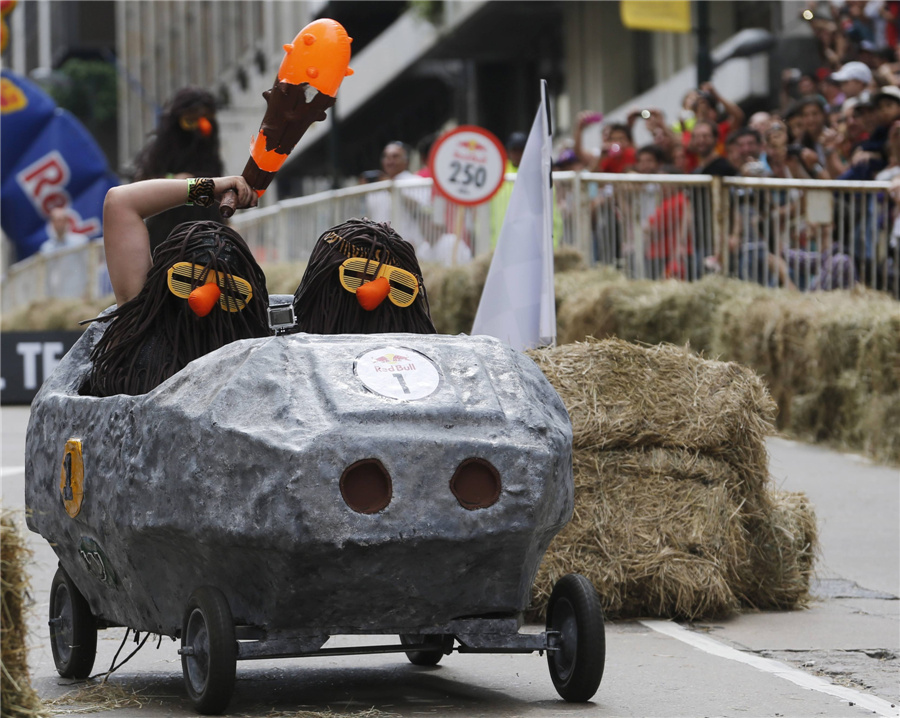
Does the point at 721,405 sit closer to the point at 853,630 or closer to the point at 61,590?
the point at 853,630

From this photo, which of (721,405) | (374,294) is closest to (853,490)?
(721,405)

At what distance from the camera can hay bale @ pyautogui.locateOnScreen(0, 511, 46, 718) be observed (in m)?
4.16

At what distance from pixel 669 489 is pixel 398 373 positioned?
8.38 ft

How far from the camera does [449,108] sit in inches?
1575

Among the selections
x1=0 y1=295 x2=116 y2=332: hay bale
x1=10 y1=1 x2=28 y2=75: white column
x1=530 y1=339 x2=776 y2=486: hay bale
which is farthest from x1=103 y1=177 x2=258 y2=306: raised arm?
x1=10 y1=1 x2=28 y2=75: white column

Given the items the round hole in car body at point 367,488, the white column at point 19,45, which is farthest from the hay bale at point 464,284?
the white column at point 19,45

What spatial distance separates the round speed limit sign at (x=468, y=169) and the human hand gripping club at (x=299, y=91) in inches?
366

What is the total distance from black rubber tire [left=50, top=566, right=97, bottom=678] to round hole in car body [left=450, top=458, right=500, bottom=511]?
67.6 inches

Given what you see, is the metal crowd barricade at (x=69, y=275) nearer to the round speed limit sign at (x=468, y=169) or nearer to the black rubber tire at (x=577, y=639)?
the round speed limit sign at (x=468, y=169)

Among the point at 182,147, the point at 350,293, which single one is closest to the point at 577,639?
the point at 350,293

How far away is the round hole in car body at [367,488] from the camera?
454 cm

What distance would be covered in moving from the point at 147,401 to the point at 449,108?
117ft

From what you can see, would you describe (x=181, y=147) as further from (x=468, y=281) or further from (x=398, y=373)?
(x=468, y=281)

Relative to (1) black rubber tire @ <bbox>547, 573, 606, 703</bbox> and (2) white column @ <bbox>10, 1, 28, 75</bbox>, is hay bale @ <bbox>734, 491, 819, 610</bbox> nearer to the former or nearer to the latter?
(1) black rubber tire @ <bbox>547, 573, 606, 703</bbox>
